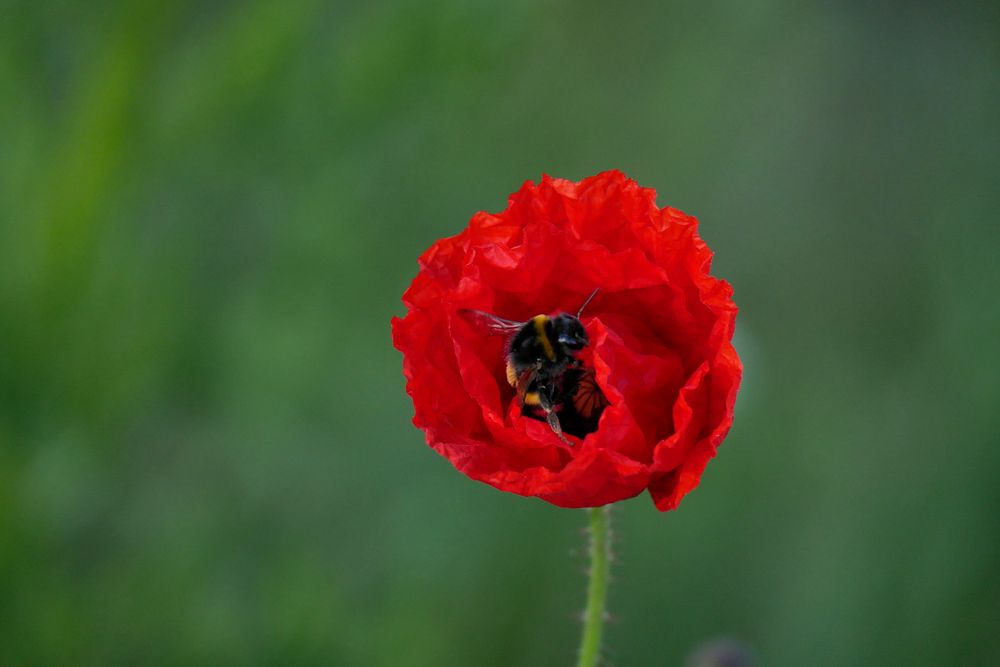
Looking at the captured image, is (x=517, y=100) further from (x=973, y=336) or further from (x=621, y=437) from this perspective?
(x=621, y=437)

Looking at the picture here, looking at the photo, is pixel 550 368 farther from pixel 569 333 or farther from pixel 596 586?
pixel 596 586

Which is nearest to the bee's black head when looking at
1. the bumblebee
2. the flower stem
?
the bumblebee

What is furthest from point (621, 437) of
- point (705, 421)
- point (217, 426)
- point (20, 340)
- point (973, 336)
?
point (973, 336)

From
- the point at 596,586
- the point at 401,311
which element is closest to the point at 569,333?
the point at 596,586

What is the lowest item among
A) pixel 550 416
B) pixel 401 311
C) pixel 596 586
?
pixel 596 586

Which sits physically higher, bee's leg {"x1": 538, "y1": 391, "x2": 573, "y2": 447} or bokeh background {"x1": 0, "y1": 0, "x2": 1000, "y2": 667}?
bokeh background {"x1": 0, "y1": 0, "x2": 1000, "y2": 667}

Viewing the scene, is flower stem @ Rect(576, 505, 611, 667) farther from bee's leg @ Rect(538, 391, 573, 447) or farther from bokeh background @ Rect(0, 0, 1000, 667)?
bokeh background @ Rect(0, 0, 1000, 667)
